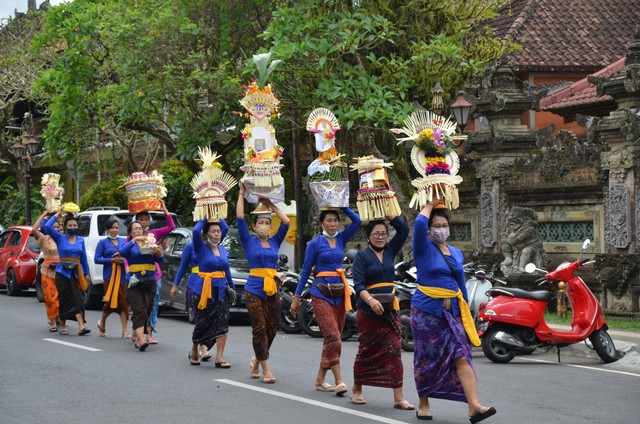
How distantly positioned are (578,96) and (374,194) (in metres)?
16.1

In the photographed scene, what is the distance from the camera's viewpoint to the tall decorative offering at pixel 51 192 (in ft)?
52.4

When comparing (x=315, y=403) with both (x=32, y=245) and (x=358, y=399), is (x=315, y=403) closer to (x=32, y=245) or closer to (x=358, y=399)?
(x=358, y=399)

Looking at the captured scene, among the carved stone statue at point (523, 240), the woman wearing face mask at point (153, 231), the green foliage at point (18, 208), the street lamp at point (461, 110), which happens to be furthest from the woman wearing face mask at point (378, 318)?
the green foliage at point (18, 208)

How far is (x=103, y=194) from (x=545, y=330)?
23.2 m

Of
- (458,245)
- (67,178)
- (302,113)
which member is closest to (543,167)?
(458,245)

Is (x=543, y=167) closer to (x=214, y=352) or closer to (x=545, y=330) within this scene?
(x=545, y=330)

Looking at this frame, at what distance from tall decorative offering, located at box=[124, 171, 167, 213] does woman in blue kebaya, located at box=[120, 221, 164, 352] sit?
0.25m

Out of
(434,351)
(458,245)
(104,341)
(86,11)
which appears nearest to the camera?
(434,351)

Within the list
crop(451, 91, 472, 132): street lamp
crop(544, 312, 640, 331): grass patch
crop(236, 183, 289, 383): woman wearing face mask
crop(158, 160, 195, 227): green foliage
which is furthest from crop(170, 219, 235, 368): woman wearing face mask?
crop(158, 160, 195, 227): green foliage

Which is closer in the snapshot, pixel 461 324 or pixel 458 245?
pixel 461 324

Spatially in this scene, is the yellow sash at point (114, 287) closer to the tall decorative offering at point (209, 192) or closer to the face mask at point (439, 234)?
the tall decorative offering at point (209, 192)

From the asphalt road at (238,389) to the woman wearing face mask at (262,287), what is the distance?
1.26 feet

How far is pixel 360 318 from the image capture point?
976cm

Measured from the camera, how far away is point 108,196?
111ft
